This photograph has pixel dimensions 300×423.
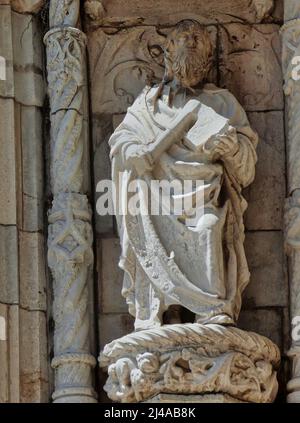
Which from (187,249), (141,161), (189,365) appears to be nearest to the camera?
(189,365)

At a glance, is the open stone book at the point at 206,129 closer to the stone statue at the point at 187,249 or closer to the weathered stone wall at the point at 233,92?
the stone statue at the point at 187,249

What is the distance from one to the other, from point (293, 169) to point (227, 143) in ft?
1.46

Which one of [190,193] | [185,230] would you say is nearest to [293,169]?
[190,193]

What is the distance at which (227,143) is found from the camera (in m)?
15.4

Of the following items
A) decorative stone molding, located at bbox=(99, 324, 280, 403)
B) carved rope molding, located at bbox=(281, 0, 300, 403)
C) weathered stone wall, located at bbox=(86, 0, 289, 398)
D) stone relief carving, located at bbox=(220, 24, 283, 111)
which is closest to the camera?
decorative stone molding, located at bbox=(99, 324, 280, 403)

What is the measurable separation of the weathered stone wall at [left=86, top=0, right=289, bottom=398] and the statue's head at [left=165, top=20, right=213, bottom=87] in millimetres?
187

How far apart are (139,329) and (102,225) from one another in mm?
809

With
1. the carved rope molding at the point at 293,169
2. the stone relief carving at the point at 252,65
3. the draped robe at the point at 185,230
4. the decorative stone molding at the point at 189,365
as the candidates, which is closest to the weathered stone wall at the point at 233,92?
the stone relief carving at the point at 252,65

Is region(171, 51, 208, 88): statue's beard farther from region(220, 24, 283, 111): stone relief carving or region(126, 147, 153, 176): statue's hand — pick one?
region(126, 147, 153, 176): statue's hand

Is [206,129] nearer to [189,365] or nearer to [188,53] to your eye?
[188,53]

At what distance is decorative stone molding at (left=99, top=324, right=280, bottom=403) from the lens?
49.4 feet

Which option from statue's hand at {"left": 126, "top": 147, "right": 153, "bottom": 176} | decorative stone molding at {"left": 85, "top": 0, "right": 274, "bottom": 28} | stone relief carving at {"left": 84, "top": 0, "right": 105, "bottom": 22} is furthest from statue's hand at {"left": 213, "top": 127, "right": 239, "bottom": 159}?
stone relief carving at {"left": 84, "top": 0, "right": 105, "bottom": 22}

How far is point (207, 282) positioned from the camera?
15.2 metres
